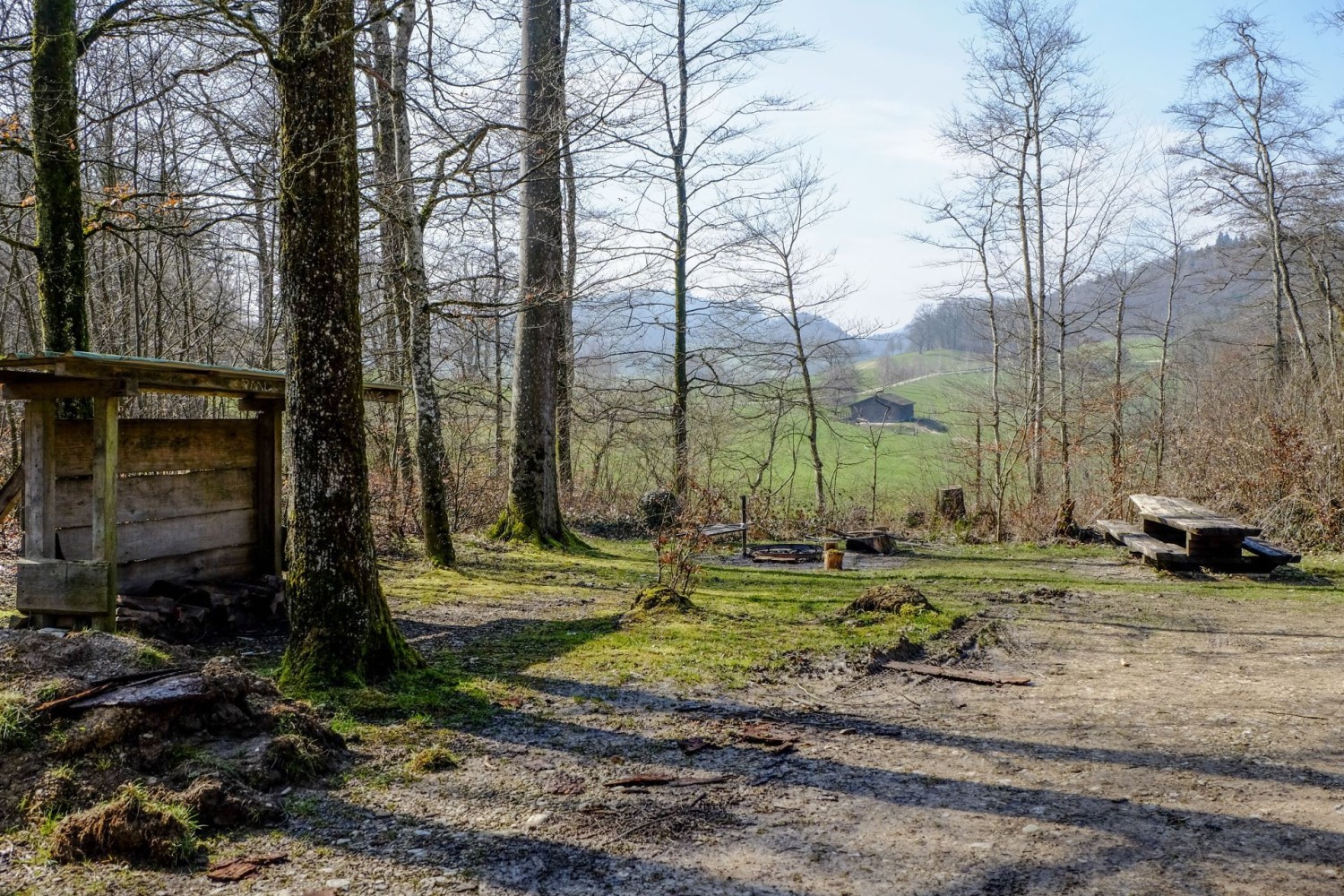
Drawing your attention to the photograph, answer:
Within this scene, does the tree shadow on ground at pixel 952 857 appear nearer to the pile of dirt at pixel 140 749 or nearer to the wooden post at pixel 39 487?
the pile of dirt at pixel 140 749

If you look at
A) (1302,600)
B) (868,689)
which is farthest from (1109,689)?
(1302,600)

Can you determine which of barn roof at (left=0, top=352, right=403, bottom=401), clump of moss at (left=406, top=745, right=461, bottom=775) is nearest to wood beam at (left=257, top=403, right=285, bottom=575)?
barn roof at (left=0, top=352, right=403, bottom=401)

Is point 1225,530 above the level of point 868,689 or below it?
above

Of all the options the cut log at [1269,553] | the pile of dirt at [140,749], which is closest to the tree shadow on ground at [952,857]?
the pile of dirt at [140,749]

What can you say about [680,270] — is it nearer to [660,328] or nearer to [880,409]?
[660,328]

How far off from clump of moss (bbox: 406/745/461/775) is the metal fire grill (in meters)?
8.79

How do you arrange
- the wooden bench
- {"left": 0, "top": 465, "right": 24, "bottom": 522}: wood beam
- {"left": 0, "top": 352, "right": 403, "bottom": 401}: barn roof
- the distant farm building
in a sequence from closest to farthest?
{"left": 0, "top": 352, "right": 403, "bottom": 401}: barn roof
{"left": 0, "top": 465, "right": 24, "bottom": 522}: wood beam
the wooden bench
the distant farm building

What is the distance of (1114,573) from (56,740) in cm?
1115

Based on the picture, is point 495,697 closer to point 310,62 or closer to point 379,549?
point 310,62

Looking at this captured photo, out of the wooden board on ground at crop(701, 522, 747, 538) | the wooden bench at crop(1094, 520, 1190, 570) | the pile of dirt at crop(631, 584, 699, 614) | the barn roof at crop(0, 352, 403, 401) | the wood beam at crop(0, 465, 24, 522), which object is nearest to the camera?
the barn roof at crop(0, 352, 403, 401)

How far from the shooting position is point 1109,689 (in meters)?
5.76

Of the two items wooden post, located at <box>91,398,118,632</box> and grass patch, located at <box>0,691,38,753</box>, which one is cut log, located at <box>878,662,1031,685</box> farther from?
wooden post, located at <box>91,398,118,632</box>

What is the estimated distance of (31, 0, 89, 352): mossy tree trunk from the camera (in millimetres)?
8023

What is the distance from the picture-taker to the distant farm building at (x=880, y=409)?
2277cm
